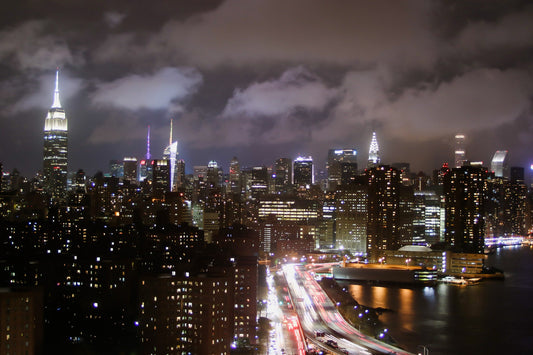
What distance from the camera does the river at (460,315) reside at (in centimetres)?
1529

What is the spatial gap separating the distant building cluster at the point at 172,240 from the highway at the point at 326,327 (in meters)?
1.52

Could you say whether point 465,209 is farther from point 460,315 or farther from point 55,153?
point 55,153

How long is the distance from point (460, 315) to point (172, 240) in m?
9.47

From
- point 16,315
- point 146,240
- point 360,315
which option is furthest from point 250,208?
point 16,315

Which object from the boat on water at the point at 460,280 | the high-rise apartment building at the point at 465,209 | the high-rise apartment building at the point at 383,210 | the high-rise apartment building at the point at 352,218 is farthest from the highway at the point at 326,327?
the high-rise apartment building at the point at 465,209

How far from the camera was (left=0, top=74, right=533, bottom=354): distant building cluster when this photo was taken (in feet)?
37.7

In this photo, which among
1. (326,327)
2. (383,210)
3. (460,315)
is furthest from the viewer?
(383,210)

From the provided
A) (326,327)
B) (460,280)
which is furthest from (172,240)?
(460,280)

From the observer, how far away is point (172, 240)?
2027 centimetres

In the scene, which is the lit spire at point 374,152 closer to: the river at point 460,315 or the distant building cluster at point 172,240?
the distant building cluster at point 172,240

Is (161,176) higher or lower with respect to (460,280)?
higher

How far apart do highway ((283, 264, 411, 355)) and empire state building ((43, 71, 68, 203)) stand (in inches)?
719

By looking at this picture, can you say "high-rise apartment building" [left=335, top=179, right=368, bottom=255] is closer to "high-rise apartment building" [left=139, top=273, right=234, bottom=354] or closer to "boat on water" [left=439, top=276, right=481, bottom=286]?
"boat on water" [left=439, top=276, right=481, bottom=286]

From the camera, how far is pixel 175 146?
1828 inches
